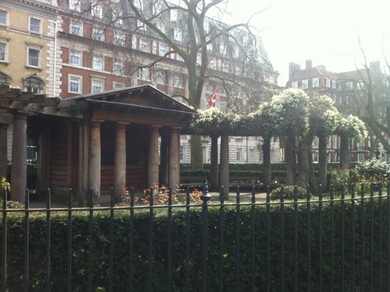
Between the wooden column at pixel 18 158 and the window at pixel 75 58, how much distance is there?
30.9 meters

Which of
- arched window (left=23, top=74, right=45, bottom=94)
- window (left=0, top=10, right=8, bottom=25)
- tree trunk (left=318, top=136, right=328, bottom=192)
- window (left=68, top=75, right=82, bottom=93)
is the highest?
window (left=0, top=10, right=8, bottom=25)

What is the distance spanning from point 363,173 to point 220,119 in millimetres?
6147

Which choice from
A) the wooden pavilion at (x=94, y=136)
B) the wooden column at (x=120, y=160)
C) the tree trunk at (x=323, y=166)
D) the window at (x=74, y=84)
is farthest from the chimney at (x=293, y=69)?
the wooden column at (x=120, y=160)

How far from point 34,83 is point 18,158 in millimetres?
27040

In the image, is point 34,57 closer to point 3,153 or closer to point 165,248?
point 3,153

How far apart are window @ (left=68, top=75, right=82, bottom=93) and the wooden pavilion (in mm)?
24810

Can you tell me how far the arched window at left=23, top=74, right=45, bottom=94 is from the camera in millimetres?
36312

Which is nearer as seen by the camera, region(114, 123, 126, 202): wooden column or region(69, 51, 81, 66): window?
region(114, 123, 126, 202): wooden column

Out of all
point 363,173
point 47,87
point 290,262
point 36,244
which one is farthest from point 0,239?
point 47,87

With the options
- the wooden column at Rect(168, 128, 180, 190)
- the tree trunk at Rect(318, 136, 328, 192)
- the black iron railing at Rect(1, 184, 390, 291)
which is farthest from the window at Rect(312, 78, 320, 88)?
the black iron railing at Rect(1, 184, 390, 291)

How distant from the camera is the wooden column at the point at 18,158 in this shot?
1229 centimetres

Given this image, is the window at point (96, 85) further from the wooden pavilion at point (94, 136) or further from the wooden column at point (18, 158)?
the wooden column at point (18, 158)

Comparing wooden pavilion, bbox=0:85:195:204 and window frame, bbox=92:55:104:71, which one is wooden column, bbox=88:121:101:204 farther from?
window frame, bbox=92:55:104:71

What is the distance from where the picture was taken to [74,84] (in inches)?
1646
